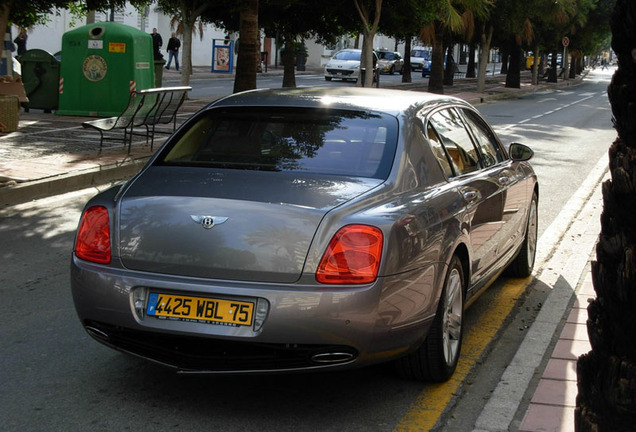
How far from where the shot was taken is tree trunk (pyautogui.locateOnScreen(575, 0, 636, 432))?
113 inches

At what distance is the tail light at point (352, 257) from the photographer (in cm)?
409

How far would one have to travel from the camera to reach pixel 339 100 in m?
5.37

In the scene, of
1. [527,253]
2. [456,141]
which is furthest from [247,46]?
[456,141]

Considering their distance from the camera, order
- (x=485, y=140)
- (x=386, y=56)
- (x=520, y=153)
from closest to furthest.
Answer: (x=485, y=140), (x=520, y=153), (x=386, y=56)

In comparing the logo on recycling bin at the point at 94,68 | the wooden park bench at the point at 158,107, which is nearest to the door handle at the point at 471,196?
the wooden park bench at the point at 158,107

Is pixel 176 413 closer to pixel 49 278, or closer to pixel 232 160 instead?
pixel 232 160

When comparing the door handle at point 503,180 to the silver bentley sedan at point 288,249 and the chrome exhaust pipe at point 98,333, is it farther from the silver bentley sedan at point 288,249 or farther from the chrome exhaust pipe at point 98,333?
the chrome exhaust pipe at point 98,333

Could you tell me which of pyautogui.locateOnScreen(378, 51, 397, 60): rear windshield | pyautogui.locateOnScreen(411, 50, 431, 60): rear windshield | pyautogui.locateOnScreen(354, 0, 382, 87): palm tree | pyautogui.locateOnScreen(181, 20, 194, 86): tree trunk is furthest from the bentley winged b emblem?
pyautogui.locateOnScreen(411, 50, 431, 60): rear windshield

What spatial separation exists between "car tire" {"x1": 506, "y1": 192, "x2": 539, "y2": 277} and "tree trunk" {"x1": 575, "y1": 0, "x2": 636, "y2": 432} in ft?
13.6

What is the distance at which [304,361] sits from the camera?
13.7ft

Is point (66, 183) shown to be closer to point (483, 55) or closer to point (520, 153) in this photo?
point (520, 153)

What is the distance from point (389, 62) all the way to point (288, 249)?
195 ft

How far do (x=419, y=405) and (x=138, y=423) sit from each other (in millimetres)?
1314

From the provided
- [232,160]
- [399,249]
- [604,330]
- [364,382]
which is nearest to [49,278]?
[232,160]
